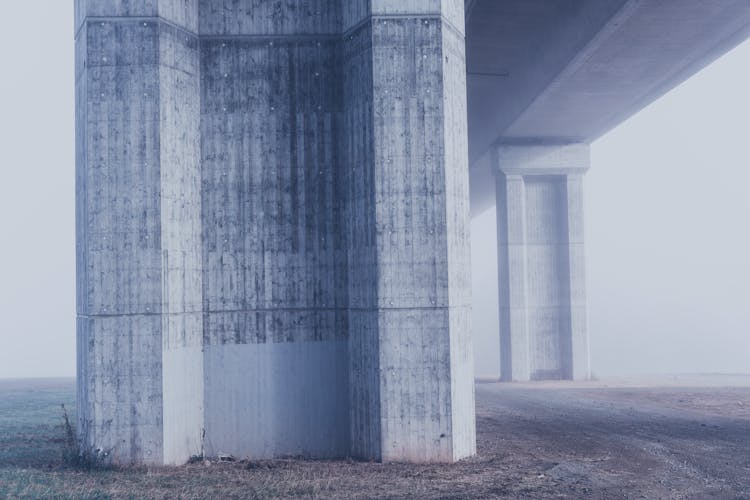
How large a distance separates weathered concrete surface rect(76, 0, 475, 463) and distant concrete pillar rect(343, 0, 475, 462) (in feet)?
0.13

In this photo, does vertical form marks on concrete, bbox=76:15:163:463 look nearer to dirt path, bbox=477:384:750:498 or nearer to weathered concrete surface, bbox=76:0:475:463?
weathered concrete surface, bbox=76:0:475:463

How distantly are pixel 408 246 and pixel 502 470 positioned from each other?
4.39 m

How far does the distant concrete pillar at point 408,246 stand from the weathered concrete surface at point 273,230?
0.04 metres

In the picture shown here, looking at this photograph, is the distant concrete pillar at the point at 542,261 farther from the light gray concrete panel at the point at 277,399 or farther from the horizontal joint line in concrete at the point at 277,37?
the light gray concrete panel at the point at 277,399

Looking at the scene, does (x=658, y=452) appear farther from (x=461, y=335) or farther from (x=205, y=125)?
(x=205, y=125)

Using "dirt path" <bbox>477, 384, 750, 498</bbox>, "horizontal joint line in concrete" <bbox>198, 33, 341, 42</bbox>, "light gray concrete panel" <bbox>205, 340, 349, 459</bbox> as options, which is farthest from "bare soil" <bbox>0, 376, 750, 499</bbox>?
"horizontal joint line in concrete" <bbox>198, 33, 341, 42</bbox>

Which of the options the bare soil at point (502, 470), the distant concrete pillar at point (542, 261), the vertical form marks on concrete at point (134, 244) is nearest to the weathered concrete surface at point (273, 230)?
the vertical form marks on concrete at point (134, 244)

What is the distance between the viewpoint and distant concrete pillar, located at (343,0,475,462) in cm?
1414

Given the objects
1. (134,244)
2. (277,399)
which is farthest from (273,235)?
(277,399)

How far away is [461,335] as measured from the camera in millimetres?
14789

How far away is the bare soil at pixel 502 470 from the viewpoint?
38.7 ft

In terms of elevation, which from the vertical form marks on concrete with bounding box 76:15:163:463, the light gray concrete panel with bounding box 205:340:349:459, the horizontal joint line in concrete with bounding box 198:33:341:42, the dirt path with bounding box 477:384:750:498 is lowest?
the dirt path with bounding box 477:384:750:498

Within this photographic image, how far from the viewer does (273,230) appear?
15375 millimetres

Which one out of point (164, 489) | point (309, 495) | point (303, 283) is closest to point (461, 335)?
point (303, 283)
